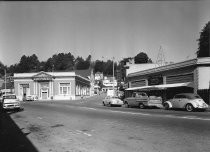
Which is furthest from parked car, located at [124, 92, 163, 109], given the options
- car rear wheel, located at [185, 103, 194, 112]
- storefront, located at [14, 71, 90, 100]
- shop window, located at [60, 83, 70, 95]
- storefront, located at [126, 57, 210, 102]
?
shop window, located at [60, 83, 70, 95]

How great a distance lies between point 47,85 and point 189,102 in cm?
5097

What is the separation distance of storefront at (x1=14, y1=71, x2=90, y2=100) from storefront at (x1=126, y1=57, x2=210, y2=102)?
2722 centimetres

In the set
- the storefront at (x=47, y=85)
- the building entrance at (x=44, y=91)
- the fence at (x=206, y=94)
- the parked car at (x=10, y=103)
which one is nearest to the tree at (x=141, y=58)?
the storefront at (x=47, y=85)

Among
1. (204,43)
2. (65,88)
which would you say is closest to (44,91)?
(65,88)

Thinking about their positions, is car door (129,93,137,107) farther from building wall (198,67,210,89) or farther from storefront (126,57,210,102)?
building wall (198,67,210,89)

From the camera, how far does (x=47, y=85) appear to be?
70.9 metres

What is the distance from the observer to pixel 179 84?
36.2 meters

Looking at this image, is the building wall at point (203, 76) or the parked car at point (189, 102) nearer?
the parked car at point (189, 102)

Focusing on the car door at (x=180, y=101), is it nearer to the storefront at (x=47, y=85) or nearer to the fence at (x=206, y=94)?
the fence at (x=206, y=94)

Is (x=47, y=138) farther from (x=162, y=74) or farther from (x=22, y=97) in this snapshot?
(x=22, y=97)

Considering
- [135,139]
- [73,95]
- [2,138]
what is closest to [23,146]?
[2,138]

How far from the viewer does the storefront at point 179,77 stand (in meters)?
33.0

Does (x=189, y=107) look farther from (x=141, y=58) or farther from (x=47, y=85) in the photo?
(x=141, y=58)

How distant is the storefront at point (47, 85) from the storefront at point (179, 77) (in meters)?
27.2
